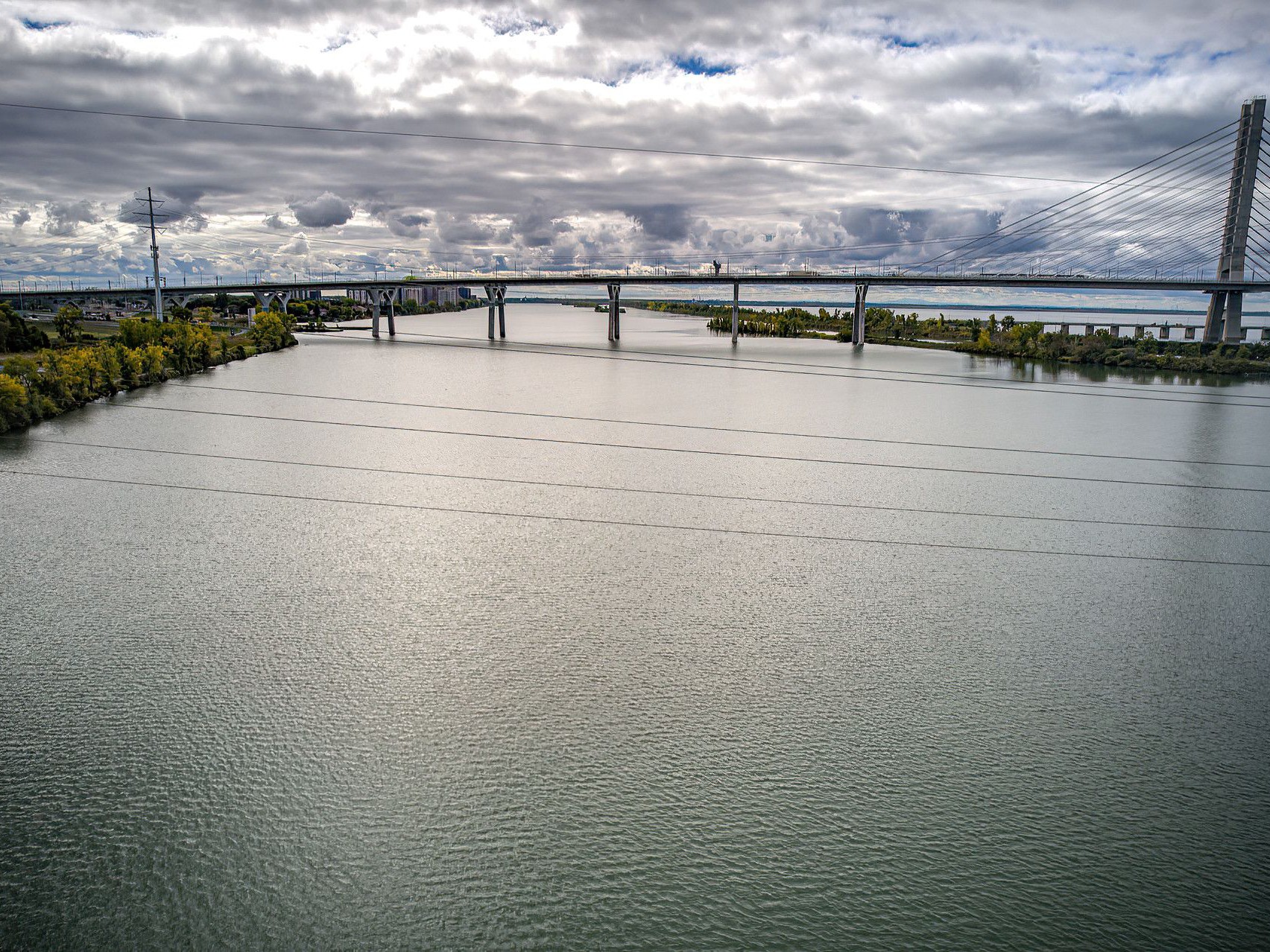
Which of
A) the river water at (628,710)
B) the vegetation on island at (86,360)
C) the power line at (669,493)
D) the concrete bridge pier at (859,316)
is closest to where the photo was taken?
the river water at (628,710)

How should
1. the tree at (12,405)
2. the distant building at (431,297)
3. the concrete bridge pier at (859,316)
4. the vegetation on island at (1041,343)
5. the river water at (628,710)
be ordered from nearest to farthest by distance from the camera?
the river water at (628,710) < the tree at (12,405) < the vegetation on island at (1041,343) < the concrete bridge pier at (859,316) < the distant building at (431,297)

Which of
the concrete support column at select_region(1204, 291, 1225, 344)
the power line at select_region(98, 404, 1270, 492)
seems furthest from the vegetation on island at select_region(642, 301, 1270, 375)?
the power line at select_region(98, 404, 1270, 492)

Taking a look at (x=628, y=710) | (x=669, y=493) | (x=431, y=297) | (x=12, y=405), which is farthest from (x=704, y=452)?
(x=431, y=297)

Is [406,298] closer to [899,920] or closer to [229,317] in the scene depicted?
[229,317]

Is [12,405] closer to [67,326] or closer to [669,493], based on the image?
[669,493]

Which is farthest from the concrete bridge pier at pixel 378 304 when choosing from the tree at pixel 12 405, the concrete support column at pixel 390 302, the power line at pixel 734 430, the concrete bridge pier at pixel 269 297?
the tree at pixel 12 405

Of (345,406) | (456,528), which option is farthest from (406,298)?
(456,528)

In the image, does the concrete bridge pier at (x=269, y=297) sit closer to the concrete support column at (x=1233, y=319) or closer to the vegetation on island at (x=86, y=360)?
Answer: the vegetation on island at (x=86, y=360)
